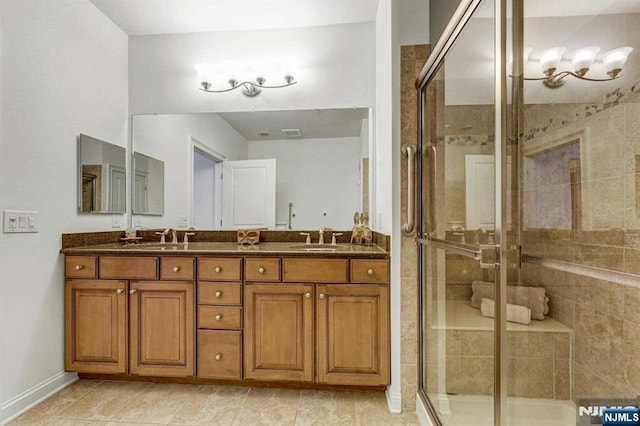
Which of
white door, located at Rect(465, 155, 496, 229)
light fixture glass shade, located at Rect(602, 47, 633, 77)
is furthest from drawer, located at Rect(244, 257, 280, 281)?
light fixture glass shade, located at Rect(602, 47, 633, 77)

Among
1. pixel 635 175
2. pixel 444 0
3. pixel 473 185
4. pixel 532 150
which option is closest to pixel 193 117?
pixel 444 0

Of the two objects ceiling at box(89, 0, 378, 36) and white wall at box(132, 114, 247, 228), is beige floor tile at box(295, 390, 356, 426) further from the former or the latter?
ceiling at box(89, 0, 378, 36)

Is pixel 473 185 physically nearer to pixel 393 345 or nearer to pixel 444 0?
pixel 393 345

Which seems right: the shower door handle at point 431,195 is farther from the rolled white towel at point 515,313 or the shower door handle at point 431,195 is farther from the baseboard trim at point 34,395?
the baseboard trim at point 34,395

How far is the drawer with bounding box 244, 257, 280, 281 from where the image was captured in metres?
2.05

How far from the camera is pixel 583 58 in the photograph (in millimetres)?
1071

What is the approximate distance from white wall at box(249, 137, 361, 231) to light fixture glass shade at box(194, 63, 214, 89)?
0.62 meters

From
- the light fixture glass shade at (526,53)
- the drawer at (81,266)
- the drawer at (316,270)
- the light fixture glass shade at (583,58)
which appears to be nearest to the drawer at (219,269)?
the drawer at (316,270)

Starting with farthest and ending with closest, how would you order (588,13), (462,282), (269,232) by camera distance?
(269,232) < (462,282) < (588,13)

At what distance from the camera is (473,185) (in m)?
1.43

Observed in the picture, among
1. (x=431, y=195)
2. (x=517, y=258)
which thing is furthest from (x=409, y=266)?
(x=517, y=258)

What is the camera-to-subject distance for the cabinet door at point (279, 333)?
201 centimetres

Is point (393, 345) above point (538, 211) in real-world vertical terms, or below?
below

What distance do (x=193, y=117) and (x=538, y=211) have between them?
2.48 m
